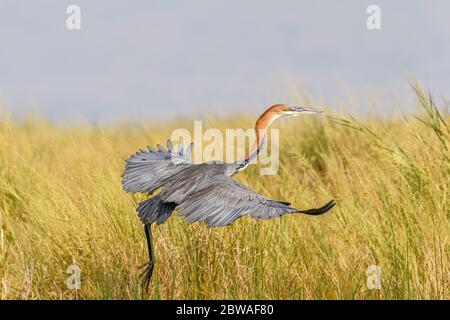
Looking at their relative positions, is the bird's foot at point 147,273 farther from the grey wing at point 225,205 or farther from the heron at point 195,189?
the grey wing at point 225,205

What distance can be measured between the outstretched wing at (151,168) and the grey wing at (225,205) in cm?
47

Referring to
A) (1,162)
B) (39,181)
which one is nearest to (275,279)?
(39,181)

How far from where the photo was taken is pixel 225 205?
3.86 m

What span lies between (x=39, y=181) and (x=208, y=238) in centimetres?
262

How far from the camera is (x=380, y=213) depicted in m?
5.50

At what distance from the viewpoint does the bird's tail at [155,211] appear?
174 inches

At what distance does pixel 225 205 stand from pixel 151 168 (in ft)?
3.16

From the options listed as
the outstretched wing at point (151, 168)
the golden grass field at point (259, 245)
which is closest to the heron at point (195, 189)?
the outstretched wing at point (151, 168)

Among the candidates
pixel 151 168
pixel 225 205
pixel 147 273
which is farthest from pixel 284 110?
pixel 147 273

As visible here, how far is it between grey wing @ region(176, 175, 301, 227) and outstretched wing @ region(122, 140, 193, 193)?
471 millimetres

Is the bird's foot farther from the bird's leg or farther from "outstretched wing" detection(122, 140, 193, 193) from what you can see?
"outstretched wing" detection(122, 140, 193, 193)

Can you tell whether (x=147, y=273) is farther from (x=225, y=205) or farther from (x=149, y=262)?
(x=225, y=205)

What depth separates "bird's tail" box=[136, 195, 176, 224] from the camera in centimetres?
441
